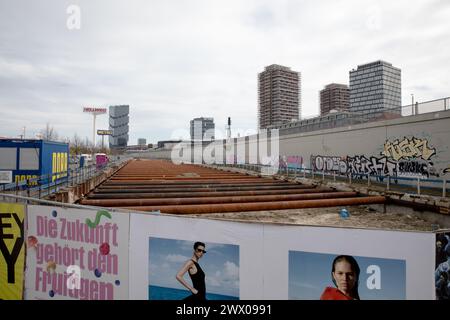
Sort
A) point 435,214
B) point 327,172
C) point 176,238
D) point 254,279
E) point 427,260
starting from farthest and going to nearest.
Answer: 1. point 327,172
2. point 435,214
3. point 176,238
4. point 254,279
5. point 427,260

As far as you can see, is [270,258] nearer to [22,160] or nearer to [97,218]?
[97,218]

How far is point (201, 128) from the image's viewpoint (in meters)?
184

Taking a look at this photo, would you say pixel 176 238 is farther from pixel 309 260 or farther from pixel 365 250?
pixel 365 250

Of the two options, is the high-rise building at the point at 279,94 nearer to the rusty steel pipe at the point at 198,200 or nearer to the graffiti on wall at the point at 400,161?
the graffiti on wall at the point at 400,161

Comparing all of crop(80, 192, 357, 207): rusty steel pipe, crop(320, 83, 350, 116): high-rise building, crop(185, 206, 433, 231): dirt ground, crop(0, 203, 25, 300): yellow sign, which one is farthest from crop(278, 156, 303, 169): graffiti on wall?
crop(320, 83, 350, 116): high-rise building

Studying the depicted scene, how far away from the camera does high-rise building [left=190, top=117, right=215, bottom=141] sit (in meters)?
181

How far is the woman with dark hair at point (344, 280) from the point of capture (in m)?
3.90

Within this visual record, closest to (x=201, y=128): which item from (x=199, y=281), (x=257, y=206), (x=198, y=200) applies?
(x=198, y=200)

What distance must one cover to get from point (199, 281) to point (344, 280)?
214 cm

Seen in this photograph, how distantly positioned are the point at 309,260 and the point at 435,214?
1256 centimetres

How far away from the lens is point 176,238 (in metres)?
4.52

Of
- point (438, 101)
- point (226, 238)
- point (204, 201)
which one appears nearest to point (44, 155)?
point (204, 201)

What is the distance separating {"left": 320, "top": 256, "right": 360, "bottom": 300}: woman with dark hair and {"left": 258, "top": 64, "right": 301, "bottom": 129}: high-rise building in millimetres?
116790

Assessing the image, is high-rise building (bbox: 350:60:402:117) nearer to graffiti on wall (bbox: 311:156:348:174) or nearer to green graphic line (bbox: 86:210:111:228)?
graffiti on wall (bbox: 311:156:348:174)
